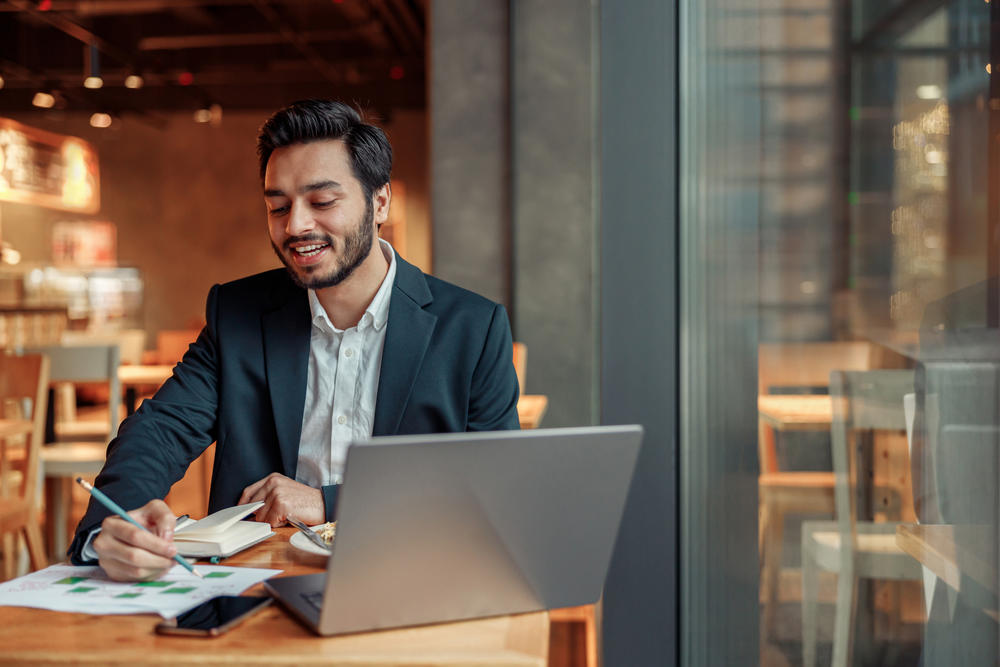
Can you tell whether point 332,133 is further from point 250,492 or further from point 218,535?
point 218,535

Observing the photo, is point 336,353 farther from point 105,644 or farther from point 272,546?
point 105,644

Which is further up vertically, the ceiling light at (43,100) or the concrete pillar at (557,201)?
the ceiling light at (43,100)

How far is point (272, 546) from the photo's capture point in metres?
1.24

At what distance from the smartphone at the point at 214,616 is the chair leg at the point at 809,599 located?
2.14 ft

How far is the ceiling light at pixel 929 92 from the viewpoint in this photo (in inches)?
31.6

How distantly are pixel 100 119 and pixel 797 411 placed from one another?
12.1 metres

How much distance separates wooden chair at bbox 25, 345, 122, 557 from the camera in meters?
4.17

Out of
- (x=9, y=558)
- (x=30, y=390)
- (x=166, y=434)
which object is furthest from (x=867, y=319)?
(x=9, y=558)

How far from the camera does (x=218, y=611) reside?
3.07 ft

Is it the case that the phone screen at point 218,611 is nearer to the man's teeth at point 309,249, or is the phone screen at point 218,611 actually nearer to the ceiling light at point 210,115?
the man's teeth at point 309,249

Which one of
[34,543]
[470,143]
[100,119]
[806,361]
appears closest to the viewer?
[806,361]

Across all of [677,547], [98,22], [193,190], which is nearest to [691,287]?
[677,547]

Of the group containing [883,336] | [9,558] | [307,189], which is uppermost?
[307,189]

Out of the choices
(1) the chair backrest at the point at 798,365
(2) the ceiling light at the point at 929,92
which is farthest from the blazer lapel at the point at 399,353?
(2) the ceiling light at the point at 929,92
